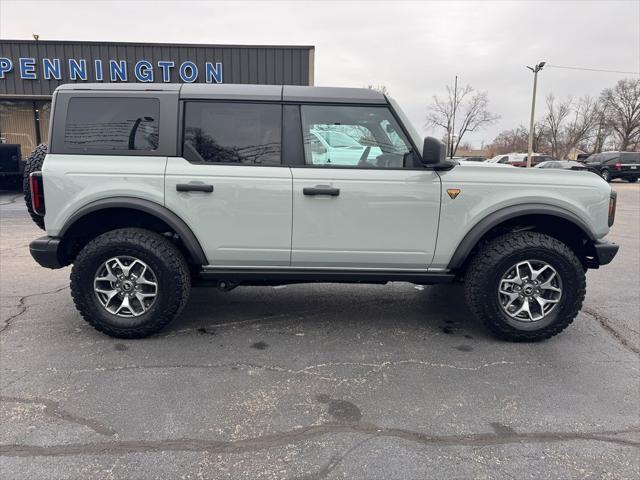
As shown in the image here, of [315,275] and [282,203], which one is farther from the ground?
[282,203]

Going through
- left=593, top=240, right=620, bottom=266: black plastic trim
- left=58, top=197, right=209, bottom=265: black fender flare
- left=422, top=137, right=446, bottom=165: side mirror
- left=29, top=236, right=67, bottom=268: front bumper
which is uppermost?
left=422, top=137, right=446, bottom=165: side mirror

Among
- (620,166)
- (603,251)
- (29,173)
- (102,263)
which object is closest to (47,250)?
(102,263)

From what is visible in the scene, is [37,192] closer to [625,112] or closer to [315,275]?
[315,275]

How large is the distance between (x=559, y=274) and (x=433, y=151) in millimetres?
1437

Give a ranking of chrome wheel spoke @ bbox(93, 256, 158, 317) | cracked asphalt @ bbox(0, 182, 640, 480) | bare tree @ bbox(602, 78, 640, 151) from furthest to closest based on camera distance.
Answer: bare tree @ bbox(602, 78, 640, 151)
chrome wheel spoke @ bbox(93, 256, 158, 317)
cracked asphalt @ bbox(0, 182, 640, 480)

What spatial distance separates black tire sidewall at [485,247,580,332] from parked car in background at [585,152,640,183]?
24655 mm

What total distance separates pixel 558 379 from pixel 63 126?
13.5ft

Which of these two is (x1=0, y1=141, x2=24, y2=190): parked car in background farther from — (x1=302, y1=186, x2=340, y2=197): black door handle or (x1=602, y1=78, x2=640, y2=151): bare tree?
(x1=602, y1=78, x2=640, y2=151): bare tree

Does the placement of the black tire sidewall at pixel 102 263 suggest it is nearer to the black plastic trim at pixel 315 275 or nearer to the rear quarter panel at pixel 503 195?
the black plastic trim at pixel 315 275

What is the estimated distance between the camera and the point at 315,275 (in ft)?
12.0

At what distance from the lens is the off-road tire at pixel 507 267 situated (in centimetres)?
354

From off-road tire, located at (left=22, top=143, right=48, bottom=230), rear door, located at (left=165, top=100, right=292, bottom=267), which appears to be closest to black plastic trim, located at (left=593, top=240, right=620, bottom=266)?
rear door, located at (left=165, top=100, right=292, bottom=267)

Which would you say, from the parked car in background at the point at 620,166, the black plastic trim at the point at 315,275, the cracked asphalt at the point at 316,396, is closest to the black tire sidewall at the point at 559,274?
the cracked asphalt at the point at 316,396

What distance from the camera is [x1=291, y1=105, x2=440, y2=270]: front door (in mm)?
3482
